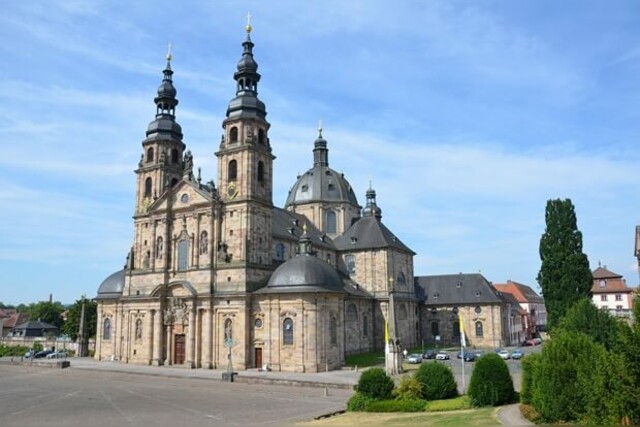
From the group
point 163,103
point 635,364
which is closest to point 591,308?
point 635,364

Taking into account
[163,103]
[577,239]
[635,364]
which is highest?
[163,103]

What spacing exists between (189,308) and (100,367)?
32.0 ft

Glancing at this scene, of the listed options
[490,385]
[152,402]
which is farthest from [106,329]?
[490,385]

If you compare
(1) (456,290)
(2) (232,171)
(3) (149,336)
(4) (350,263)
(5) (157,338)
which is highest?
(2) (232,171)

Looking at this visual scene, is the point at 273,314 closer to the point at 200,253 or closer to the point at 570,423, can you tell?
the point at 200,253

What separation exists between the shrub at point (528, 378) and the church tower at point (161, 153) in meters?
45.7

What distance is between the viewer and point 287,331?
4912 centimetres

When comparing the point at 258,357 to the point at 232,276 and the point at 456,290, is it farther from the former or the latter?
the point at 456,290

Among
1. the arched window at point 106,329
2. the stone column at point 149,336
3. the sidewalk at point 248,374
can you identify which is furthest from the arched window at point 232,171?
the arched window at point 106,329

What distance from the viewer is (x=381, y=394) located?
28.1 m

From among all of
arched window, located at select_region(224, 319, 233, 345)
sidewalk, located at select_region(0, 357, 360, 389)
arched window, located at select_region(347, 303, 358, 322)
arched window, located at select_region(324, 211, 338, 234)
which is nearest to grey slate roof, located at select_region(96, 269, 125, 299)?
sidewalk, located at select_region(0, 357, 360, 389)

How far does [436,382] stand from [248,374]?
67.9 feet

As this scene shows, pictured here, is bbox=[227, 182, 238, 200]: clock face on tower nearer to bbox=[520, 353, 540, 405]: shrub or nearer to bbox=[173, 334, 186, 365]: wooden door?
bbox=[173, 334, 186, 365]: wooden door

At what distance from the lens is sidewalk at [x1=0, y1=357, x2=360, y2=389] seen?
1527 inches
